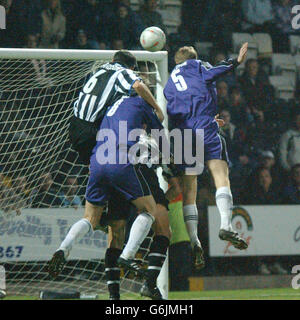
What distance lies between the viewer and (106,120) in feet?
16.6

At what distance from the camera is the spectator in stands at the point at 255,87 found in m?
10.2

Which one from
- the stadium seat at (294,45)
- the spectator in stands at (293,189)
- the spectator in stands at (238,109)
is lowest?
the spectator in stands at (293,189)

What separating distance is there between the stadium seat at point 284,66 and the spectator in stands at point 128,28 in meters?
2.52

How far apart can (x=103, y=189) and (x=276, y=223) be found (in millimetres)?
3911

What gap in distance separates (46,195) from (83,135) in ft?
6.38

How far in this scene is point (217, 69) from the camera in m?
5.45

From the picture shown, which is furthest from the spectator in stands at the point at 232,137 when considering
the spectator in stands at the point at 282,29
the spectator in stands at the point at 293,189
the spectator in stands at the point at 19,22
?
the spectator in stands at the point at 19,22

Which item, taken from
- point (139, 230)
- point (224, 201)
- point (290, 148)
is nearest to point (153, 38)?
point (224, 201)

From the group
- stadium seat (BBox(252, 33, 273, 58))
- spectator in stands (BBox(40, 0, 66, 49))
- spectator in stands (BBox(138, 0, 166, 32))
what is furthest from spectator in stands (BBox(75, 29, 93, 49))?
stadium seat (BBox(252, 33, 273, 58))

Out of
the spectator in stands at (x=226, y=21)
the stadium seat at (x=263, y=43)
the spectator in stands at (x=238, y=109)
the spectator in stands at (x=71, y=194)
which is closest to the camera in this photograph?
the spectator in stands at (x=71, y=194)

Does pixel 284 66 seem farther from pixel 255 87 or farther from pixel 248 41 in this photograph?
pixel 255 87

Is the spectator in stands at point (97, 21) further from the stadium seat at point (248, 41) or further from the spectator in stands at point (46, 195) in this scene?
the spectator in stands at point (46, 195)

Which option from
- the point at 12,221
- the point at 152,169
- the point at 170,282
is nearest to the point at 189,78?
the point at 152,169
